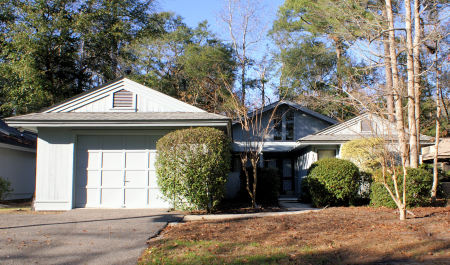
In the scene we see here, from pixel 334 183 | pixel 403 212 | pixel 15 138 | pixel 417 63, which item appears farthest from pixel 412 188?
pixel 15 138

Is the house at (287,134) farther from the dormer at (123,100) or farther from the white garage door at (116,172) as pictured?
the white garage door at (116,172)

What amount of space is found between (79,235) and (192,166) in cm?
348

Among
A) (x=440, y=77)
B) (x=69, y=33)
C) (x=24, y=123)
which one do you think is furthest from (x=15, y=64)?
(x=440, y=77)

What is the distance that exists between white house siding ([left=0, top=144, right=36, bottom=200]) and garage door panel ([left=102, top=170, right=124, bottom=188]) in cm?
601

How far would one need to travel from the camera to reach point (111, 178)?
12.5 meters

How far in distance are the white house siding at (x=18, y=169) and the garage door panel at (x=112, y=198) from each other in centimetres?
617

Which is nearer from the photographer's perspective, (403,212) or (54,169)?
(403,212)

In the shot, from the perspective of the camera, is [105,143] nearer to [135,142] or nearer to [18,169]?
[135,142]

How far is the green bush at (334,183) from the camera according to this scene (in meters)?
13.3

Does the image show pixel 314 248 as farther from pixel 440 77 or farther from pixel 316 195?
pixel 440 77

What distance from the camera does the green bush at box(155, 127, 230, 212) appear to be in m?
10.4

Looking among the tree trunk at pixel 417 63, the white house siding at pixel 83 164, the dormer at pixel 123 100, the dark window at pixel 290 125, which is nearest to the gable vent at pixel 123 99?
the dormer at pixel 123 100

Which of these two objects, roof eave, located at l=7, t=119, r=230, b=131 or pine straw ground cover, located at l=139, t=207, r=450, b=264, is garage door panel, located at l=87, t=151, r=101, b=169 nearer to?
roof eave, located at l=7, t=119, r=230, b=131

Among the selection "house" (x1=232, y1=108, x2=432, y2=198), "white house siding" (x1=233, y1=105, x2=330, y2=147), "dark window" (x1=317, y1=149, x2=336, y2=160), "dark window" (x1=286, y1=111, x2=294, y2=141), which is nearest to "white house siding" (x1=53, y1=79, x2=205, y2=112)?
"dark window" (x1=317, y1=149, x2=336, y2=160)
